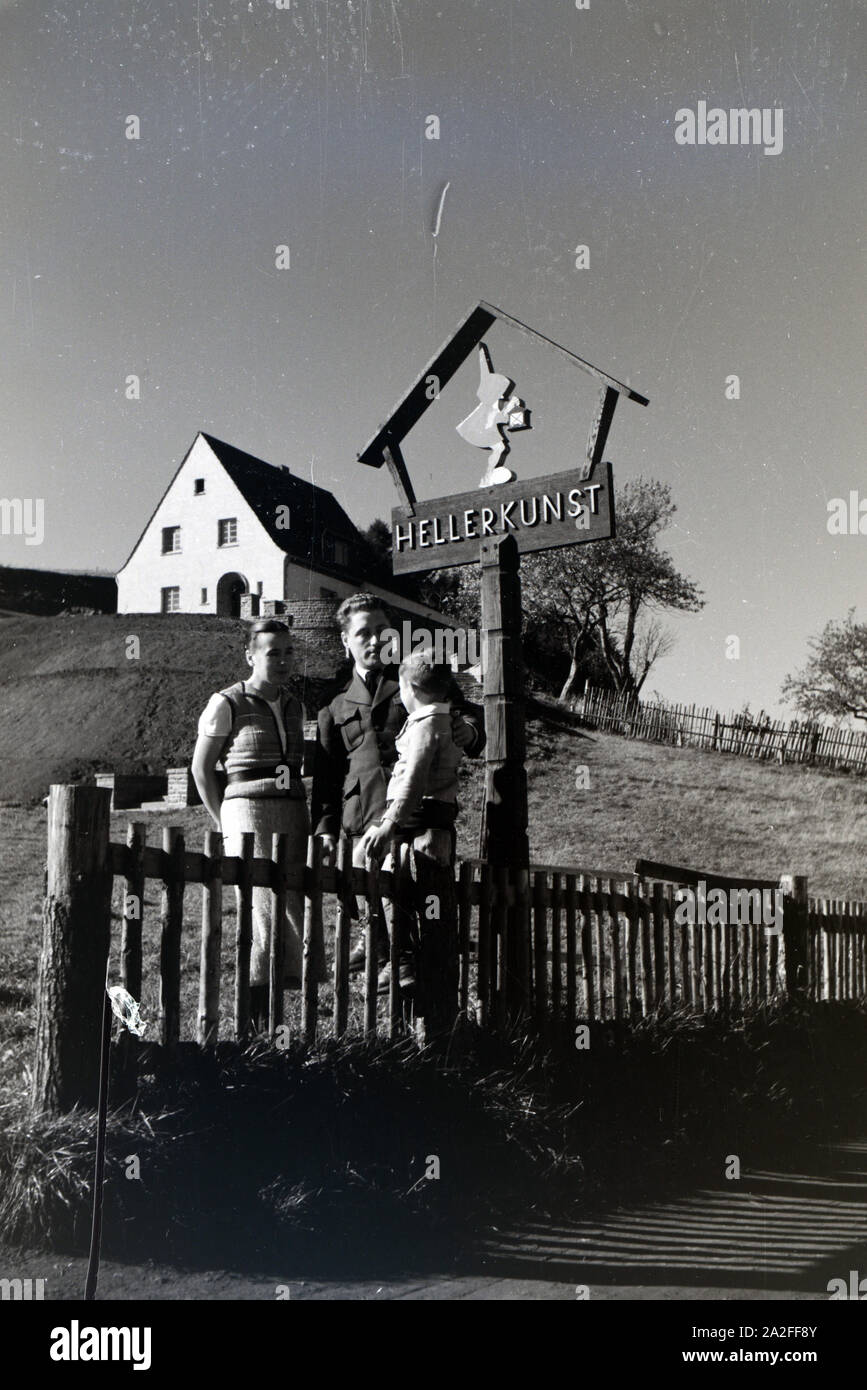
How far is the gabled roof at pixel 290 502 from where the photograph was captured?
6.40 meters

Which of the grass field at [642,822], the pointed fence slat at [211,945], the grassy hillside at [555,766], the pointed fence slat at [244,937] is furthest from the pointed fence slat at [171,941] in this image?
the grassy hillside at [555,766]

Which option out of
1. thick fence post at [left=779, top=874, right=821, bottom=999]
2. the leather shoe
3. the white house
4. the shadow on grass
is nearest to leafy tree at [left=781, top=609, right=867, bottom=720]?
thick fence post at [left=779, top=874, right=821, bottom=999]

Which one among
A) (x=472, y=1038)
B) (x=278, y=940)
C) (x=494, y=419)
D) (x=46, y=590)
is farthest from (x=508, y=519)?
(x=46, y=590)

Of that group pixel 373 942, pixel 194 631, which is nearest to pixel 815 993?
pixel 373 942

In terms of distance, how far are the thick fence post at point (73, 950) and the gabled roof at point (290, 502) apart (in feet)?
9.20

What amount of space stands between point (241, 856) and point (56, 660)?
3261mm

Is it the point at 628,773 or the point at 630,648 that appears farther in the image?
the point at 628,773

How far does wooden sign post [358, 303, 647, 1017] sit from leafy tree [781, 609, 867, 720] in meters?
1.71

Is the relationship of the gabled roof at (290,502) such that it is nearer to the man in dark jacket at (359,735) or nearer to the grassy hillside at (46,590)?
the man in dark jacket at (359,735)

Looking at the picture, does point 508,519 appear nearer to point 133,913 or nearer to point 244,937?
point 244,937

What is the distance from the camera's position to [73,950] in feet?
12.5

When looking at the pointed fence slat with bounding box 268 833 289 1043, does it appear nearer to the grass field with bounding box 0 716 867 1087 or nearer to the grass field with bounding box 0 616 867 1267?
the grass field with bounding box 0 616 867 1267

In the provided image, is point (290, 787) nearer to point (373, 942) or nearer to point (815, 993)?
point (373, 942)

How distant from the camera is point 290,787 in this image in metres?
5.18
